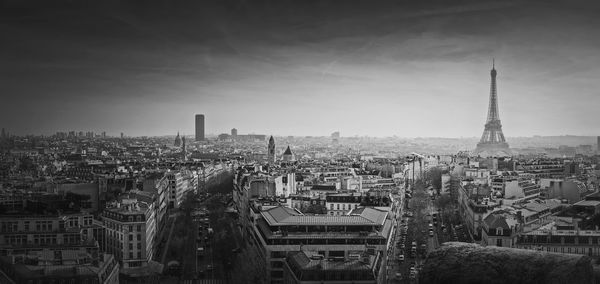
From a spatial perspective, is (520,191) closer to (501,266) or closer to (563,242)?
(563,242)

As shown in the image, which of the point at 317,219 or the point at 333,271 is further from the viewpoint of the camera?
the point at 317,219

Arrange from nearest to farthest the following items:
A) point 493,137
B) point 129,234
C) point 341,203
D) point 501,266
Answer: point 501,266 < point 129,234 < point 341,203 < point 493,137

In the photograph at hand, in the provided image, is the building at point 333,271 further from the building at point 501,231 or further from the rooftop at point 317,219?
the building at point 501,231

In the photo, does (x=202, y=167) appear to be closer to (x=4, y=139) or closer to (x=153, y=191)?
(x=153, y=191)

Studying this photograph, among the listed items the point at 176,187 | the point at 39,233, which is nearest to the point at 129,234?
the point at 39,233

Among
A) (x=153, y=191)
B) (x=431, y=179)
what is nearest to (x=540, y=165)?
(x=431, y=179)

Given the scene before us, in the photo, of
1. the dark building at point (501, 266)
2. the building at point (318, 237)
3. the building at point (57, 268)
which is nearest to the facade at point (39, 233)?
the building at point (57, 268)

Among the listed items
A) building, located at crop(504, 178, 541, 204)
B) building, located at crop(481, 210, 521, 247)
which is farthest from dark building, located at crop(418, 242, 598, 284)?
building, located at crop(504, 178, 541, 204)
